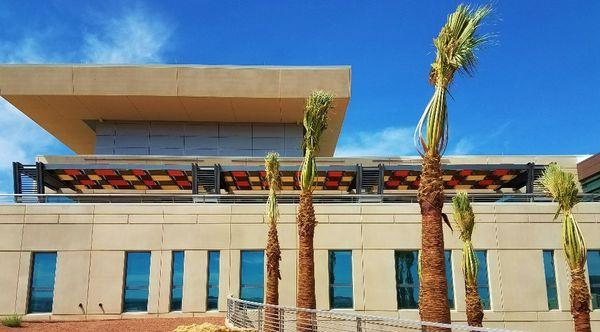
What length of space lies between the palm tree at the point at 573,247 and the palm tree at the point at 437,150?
21.6 feet

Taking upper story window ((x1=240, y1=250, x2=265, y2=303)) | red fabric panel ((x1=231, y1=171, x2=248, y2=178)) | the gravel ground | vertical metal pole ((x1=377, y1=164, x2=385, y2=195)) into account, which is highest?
red fabric panel ((x1=231, y1=171, x2=248, y2=178))

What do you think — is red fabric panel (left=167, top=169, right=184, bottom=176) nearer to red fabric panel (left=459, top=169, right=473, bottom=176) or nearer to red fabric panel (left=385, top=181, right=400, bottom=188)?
red fabric panel (left=385, top=181, right=400, bottom=188)

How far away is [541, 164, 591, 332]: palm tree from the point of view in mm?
15797

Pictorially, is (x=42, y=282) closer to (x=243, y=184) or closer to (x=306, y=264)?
(x=243, y=184)

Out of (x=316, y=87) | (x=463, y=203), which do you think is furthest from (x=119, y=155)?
(x=463, y=203)

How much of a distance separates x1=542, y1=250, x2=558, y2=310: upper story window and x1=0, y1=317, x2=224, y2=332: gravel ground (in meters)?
14.7

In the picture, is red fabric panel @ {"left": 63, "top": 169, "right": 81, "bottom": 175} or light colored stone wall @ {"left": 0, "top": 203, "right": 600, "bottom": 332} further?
red fabric panel @ {"left": 63, "top": 169, "right": 81, "bottom": 175}

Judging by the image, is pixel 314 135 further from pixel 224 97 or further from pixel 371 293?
pixel 224 97

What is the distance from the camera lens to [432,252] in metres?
11.5

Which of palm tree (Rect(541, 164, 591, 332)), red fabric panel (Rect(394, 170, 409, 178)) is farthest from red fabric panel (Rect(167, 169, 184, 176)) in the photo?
palm tree (Rect(541, 164, 591, 332))

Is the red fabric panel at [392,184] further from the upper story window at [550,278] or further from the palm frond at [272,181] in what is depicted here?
the palm frond at [272,181]

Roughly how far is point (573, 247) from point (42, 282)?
70.3ft

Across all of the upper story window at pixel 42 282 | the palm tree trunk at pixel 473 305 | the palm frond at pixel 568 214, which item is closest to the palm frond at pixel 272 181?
the palm tree trunk at pixel 473 305

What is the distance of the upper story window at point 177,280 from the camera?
2330cm
